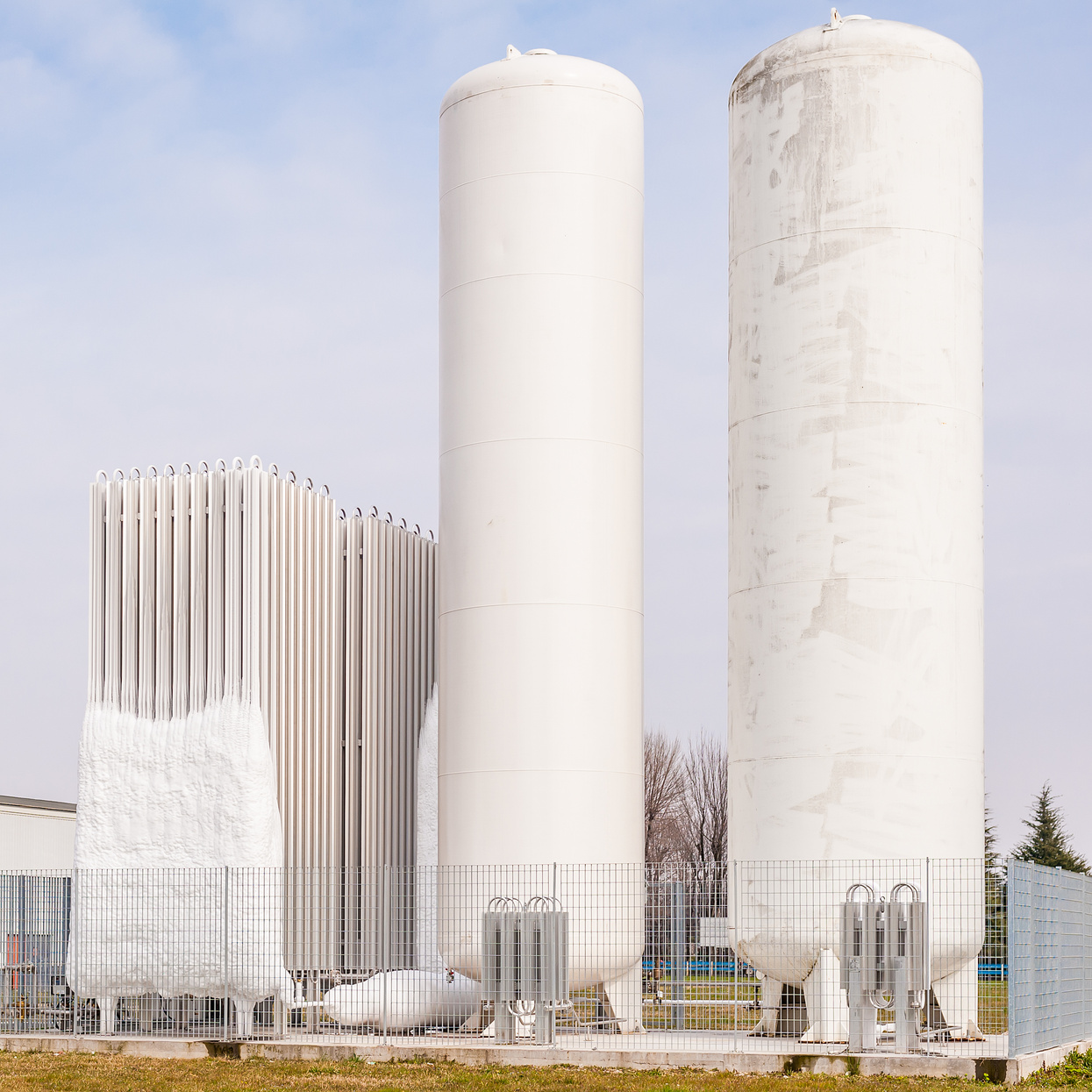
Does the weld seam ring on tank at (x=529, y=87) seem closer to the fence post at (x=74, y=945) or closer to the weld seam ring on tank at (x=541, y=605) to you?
the weld seam ring on tank at (x=541, y=605)

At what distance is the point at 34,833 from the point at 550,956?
99.5 feet

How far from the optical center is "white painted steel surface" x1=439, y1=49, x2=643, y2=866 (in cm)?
2319

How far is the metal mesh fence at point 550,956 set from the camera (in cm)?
1978

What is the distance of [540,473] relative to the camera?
23.6m

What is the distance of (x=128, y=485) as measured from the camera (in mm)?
24812

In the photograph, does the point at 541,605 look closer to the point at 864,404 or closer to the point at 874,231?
the point at 864,404

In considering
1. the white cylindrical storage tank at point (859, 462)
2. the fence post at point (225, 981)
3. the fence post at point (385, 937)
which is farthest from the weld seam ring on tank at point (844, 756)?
the fence post at point (225, 981)

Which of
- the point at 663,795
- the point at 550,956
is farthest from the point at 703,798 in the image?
the point at 550,956

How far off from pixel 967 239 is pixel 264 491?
10589 millimetres

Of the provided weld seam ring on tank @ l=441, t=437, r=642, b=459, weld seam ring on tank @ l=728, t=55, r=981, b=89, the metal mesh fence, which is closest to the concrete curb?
the metal mesh fence

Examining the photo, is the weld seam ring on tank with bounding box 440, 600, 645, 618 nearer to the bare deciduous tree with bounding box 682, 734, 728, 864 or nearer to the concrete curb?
the concrete curb

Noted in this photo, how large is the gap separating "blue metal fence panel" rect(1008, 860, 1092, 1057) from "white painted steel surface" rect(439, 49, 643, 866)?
20.3 ft

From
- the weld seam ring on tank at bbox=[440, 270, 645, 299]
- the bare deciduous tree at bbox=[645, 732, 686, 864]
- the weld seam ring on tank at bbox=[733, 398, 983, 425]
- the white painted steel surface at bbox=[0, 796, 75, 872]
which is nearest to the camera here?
the weld seam ring on tank at bbox=[733, 398, 983, 425]

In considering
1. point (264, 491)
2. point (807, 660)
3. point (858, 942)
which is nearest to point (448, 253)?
point (264, 491)
